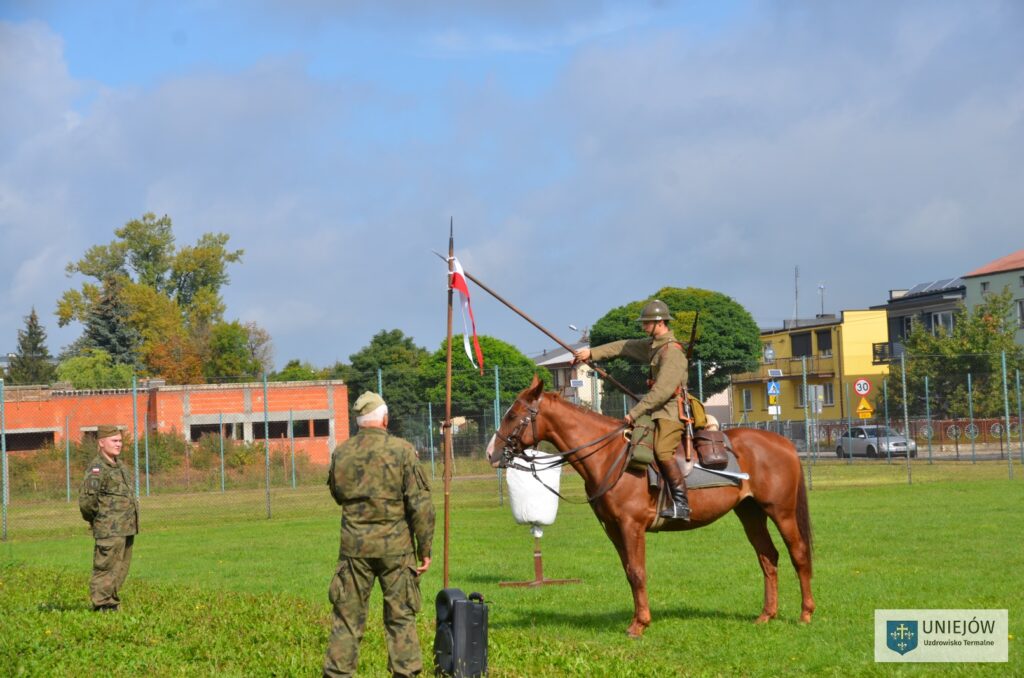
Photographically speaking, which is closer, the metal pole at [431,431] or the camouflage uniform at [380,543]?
the camouflage uniform at [380,543]

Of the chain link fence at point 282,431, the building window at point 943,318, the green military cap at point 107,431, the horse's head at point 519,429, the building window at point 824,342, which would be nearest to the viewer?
the horse's head at point 519,429

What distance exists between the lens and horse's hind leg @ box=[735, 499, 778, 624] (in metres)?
11.4

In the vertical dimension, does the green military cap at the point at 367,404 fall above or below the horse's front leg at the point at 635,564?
above

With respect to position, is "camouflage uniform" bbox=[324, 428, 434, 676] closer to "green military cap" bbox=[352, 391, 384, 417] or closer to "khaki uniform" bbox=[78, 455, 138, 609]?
"green military cap" bbox=[352, 391, 384, 417]

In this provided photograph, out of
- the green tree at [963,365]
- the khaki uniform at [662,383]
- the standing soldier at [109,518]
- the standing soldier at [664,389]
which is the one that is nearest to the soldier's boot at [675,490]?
the standing soldier at [664,389]

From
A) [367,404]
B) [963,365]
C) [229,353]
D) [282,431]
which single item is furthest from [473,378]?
[367,404]

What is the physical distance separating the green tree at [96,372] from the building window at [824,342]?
44.3 metres

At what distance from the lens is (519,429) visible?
11.4 m

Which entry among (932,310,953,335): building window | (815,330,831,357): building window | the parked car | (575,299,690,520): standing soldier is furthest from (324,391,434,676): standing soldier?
(815,330,831,357): building window

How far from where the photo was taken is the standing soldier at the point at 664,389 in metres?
10.9

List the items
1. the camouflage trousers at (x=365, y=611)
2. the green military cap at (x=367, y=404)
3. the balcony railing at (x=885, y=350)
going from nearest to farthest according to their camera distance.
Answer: the camouflage trousers at (x=365, y=611), the green military cap at (x=367, y=404), the balcony railing at (x=885, y=350)

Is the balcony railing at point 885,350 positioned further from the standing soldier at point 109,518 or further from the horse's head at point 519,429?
the standing soldier at point 109,518

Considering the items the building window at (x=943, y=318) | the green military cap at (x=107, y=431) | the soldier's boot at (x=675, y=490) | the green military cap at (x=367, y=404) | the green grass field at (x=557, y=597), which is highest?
the building window at (x=943, y=318)

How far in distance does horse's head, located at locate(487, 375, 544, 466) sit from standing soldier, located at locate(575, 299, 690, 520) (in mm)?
602
